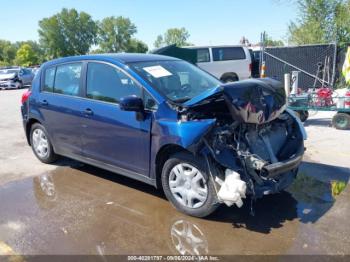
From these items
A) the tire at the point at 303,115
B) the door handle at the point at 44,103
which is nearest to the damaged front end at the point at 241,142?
the door handle at the point at 44,103

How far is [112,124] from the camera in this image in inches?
171

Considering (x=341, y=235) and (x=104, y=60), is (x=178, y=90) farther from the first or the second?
(x=341, y=235)

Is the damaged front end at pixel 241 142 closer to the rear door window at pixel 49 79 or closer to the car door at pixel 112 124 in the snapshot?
the car door at pixel 112 124

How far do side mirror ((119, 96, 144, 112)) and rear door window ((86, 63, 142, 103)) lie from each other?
19cm

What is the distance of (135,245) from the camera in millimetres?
3398

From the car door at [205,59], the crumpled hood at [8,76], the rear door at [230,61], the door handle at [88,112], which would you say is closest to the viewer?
the door handle at [88,112]

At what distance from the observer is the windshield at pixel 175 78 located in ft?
13.6

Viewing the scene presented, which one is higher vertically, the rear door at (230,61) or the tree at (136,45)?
the tree at (136,45)

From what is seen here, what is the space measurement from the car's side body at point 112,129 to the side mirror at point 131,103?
5.2 inches

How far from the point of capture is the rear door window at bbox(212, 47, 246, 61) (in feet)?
45.8

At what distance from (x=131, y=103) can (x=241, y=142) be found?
124 cm

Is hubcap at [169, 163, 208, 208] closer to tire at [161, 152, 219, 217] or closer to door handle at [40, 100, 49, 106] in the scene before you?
tire at [161, 152, 219, 217]

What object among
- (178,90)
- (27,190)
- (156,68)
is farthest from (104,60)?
(27,190)

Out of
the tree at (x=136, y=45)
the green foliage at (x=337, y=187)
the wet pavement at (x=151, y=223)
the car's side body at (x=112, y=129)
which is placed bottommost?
the wet pavement at (x=151, y=223)
